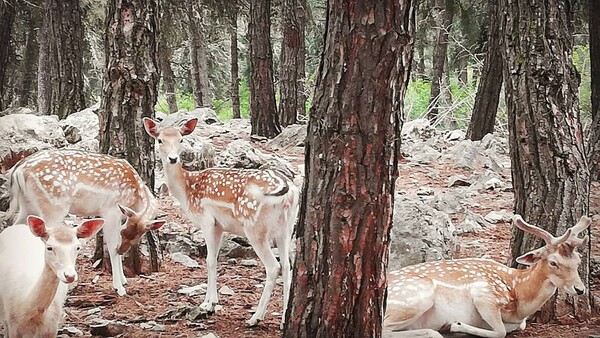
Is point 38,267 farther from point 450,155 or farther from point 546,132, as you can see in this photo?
point 450,155

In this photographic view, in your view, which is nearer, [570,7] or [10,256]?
[10,256]

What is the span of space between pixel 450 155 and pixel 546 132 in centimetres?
685

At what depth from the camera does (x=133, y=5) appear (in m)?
6.53

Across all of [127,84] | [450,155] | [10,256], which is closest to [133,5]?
[127,84]

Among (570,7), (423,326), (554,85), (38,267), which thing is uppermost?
(570,7)

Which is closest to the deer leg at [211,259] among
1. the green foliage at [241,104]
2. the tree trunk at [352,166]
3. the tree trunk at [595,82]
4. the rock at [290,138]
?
the tree trunk at [352,166]

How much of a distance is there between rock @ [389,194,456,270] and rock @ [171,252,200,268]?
6.57 feet

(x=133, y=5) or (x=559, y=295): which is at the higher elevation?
(x=133, y=5)

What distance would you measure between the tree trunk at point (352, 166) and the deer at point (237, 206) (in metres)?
1.37

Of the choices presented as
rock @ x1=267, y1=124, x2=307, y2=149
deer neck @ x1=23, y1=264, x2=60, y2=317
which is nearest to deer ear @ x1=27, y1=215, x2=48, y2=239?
deer neck @ x1=23, y1=264, x2=60, y2=317

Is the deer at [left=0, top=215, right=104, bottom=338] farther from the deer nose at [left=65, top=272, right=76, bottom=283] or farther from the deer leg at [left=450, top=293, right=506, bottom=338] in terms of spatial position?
the deer leg at [left=450, top=293, right=506, bottom=338]

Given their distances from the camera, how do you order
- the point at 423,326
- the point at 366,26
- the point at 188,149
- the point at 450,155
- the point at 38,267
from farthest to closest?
1. the point at 450,155
2. the point at 188,149
3. the point at 423,326
4. the point at 38,267
5. the point at 366,26

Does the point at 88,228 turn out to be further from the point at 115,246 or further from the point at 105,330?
the point at 115,246

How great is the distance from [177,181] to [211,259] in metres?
0.87
